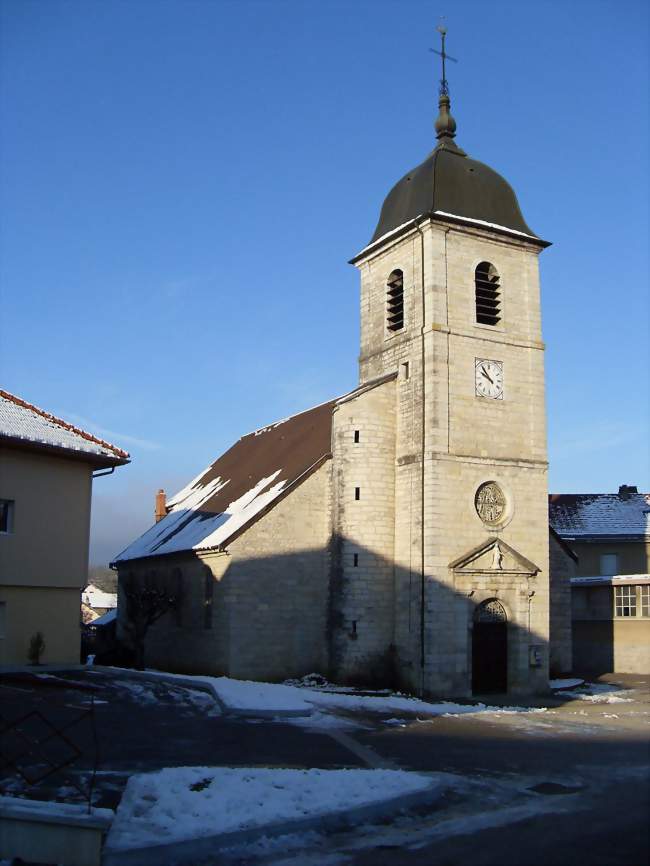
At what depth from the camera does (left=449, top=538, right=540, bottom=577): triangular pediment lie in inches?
947

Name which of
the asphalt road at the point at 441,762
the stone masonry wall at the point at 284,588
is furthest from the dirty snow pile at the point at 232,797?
the stone masonry wall at the point at 284,588

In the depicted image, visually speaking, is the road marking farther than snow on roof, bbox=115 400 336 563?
No

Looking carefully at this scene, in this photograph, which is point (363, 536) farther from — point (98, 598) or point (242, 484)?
point (98, 598)

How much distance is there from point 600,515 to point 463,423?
2029cm

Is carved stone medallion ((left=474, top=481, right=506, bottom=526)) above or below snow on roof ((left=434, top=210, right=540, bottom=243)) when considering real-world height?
below

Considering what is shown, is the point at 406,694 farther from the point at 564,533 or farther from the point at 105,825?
the point at 564,533

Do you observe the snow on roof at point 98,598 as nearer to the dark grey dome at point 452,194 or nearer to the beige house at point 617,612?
the beige house at point 617,612

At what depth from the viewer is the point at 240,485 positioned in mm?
30984

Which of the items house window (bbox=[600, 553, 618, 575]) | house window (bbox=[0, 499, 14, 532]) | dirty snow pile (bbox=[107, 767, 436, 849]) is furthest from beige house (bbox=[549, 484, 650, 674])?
dirty snow pile (bbox=[107, 767, 436, 849])

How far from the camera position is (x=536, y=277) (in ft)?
89.9

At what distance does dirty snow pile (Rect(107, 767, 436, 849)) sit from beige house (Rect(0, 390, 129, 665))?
12026 millimetres

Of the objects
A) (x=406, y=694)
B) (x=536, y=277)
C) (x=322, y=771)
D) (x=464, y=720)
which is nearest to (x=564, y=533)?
(x=536, y=277)

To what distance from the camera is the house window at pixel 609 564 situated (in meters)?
41.0

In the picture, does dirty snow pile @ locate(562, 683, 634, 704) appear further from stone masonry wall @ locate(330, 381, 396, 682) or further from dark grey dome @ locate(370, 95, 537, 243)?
dark grey dome @ locate(370, 95, 537, 243)
